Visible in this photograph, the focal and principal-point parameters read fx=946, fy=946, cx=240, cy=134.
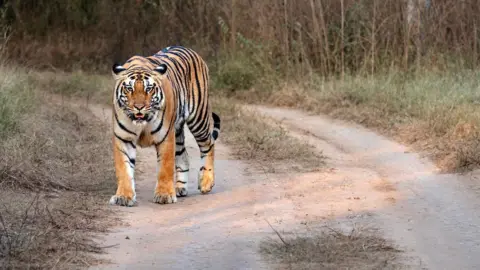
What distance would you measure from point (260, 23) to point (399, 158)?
7.29 metres

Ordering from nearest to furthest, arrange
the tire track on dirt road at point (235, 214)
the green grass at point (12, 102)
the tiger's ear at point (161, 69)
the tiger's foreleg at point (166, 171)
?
the tire track on dirt road at point (235, 214)
the tiger's foreleg at point (166, 171)
the tiger's ear at point (161, 69)
the green grass at point (12, 102)

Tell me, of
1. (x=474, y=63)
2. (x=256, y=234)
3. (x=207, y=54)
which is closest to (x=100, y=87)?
(x=207, y=54)

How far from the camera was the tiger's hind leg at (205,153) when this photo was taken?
8141 millimetres

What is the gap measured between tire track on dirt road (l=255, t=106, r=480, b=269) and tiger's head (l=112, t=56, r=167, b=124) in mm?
1904

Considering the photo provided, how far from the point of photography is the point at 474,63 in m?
14.0

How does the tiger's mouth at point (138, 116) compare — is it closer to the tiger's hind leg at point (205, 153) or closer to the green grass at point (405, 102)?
the tiger's hind leg at point (205, 153)

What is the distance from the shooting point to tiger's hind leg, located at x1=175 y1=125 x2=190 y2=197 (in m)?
8.05

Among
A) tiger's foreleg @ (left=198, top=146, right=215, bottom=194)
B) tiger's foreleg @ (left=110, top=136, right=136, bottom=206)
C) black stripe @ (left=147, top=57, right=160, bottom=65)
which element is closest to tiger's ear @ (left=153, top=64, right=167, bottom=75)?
black stripe @ (left=147, top=57, right=160, bottom=65)

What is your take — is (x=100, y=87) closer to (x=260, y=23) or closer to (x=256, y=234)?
(x=260, y=23)

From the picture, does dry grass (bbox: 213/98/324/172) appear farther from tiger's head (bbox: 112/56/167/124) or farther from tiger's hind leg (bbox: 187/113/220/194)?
tiger's head (bbox: 112/56/167/124)

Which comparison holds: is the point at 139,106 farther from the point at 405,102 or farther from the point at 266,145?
the point at 405,102

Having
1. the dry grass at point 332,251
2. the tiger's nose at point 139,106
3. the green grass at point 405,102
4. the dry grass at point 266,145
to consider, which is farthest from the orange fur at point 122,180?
the green grass at point 405,102

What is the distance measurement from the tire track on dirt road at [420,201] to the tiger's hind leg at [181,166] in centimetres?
172

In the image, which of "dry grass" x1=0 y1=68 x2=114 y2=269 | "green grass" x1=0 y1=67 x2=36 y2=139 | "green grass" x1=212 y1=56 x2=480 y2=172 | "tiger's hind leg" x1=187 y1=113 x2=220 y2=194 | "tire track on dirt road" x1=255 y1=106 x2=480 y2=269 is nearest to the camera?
"dry grass" x1=0 y1=68 x2=114 y2=269
